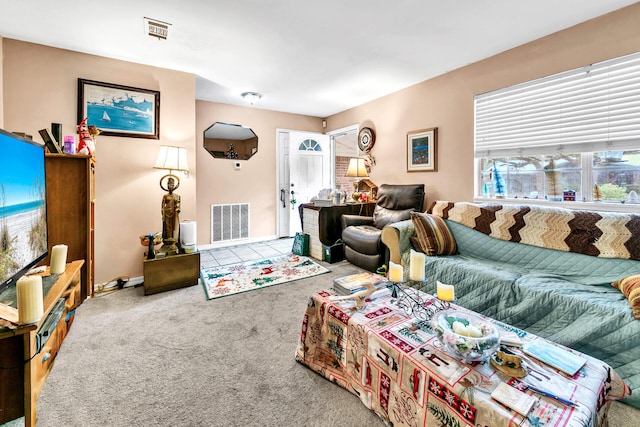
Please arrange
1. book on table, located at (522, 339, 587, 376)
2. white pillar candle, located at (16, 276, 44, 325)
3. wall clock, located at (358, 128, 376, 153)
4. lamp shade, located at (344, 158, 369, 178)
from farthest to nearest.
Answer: wall clock, located at (358, 128, 376, 153)
lamp shade, located at (344, 158, 369, 178)
white pillar candle, located at (16, 276, 44, 325)
book on table, located at (522, 339, 587, 376)

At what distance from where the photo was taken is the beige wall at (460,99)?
210 centimetres

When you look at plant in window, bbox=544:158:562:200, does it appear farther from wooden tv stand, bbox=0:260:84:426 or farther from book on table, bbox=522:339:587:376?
wooden tv stand, bbox=0:260:84:426

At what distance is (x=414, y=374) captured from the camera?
100 cm

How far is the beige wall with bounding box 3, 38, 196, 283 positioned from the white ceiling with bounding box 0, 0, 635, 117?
5.2 inches

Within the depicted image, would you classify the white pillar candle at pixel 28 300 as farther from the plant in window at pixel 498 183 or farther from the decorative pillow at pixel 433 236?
the plant in window at pixel 498 183

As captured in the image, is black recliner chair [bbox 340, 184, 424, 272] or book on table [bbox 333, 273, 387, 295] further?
black recliner chair [bbox 340, 184, 424, 272]

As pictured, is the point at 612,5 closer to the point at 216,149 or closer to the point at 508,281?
the point at 508,281

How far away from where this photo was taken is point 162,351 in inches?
67.9

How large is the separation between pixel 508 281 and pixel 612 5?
7.12 ft

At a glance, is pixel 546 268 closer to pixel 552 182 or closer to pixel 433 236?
pixel 433 236

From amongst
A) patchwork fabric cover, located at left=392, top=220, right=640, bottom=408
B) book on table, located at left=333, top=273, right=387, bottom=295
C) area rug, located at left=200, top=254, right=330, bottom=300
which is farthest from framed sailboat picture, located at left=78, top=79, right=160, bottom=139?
patchwork fabric cover, located at left=392, top=220, right=640, bottom=408

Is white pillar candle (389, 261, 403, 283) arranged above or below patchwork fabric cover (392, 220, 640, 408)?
above

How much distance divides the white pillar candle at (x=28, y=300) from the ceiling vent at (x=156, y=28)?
6.88 feet

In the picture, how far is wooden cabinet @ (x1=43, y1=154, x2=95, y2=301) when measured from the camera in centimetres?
216
